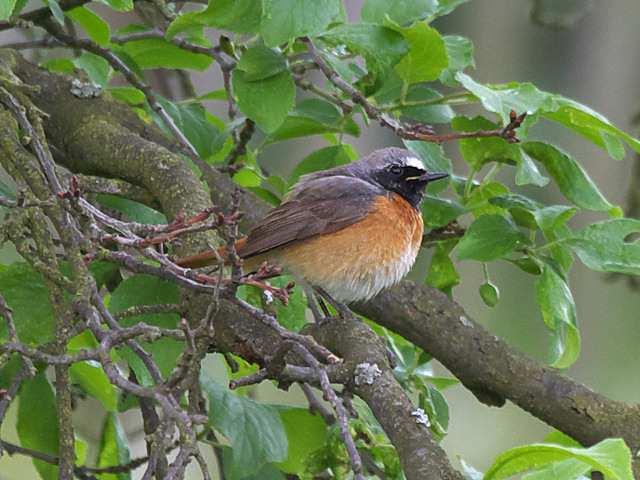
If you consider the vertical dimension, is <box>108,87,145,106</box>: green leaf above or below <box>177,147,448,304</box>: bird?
above

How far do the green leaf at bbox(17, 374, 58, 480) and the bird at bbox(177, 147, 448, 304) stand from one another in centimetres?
81

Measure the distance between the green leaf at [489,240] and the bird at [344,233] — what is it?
1.30ft

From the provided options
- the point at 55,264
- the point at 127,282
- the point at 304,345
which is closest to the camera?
the point at 304,345

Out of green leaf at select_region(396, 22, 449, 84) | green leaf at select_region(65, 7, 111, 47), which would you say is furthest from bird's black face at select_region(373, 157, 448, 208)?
green leaf at select_region(65, 7, 111, 47)

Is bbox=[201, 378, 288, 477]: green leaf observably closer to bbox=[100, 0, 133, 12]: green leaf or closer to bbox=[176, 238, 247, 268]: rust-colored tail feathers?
bbox=[176, 238, 247, 268]: rust-colored tail feathers

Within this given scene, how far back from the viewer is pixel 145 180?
3.73 meters

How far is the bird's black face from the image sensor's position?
4.46 m

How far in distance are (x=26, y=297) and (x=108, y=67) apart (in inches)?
38.6

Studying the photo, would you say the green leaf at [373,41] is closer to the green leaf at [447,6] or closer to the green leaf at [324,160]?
the green leaf at [447,6]

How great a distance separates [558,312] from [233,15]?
1256 millimetres

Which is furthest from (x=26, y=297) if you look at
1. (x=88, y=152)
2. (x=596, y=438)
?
(x=596, y=438)

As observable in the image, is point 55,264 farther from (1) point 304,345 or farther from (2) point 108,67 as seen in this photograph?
(2) point 108,67

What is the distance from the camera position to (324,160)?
4.18 meters

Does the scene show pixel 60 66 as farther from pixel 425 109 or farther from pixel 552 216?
pixel 552 216
